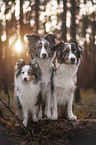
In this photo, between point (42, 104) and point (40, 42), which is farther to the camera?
point (42, 104)

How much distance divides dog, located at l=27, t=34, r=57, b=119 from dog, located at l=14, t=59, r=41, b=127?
0.18 meters

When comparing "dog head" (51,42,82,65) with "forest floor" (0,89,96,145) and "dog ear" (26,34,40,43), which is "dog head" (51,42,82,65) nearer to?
"dog ear" (26,34,40,43)

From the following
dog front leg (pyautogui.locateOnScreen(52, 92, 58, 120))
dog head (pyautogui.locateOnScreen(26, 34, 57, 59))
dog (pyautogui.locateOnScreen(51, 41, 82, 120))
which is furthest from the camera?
dog front leg (pyautogui.locateOnScreen(52, 92, 58, 120))

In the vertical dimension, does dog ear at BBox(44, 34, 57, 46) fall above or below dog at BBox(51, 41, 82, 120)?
above

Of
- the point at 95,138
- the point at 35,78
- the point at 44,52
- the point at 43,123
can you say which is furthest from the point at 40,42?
the point at 95,138

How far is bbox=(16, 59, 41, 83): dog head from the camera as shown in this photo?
3719 millimetres

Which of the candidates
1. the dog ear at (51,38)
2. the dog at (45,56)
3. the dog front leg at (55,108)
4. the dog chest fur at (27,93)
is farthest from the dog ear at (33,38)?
the dog front leg at (55,108)

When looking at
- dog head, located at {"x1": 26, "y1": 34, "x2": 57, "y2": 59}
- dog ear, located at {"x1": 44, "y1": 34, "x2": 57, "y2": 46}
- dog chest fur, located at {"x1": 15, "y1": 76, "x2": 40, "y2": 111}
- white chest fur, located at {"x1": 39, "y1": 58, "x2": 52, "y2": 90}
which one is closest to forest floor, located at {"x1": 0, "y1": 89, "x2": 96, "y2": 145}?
dog chest fur, located at {"x1": 15, "y1": 76, "x2": 40, "y2": 111}

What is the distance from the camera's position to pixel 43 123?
396cm

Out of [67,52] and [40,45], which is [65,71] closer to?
[67,52]

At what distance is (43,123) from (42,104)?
53cm

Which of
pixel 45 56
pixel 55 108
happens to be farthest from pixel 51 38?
pixel 55 108

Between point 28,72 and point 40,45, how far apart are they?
710 millimetres

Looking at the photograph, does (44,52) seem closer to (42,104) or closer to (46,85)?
(46,85)
